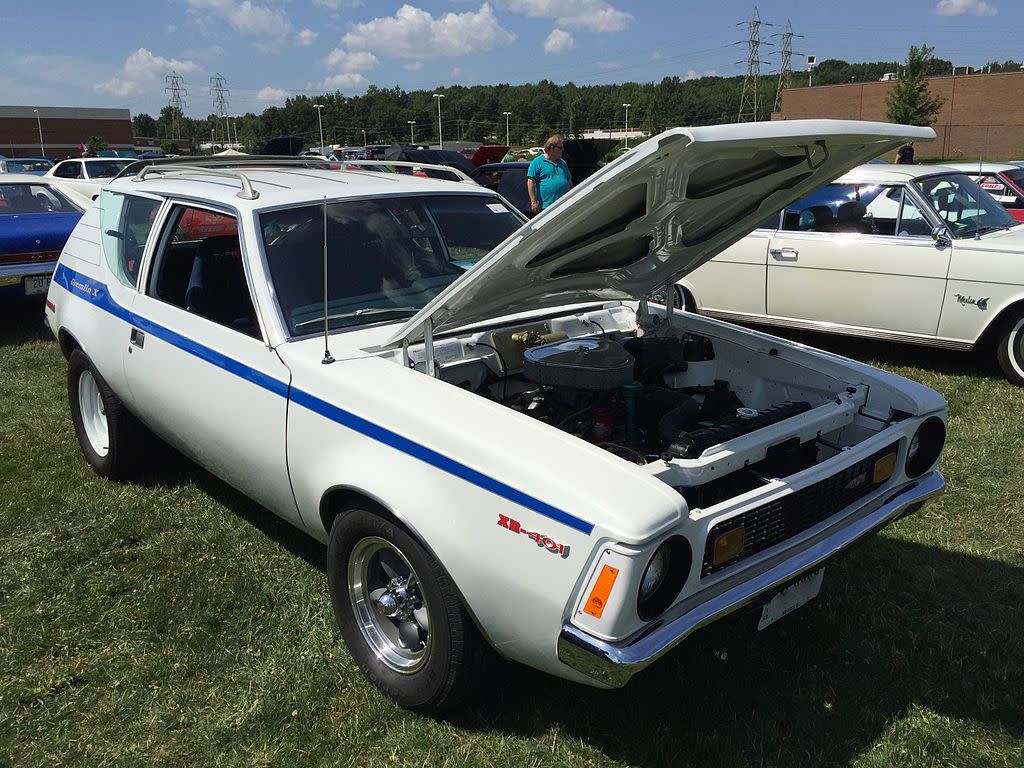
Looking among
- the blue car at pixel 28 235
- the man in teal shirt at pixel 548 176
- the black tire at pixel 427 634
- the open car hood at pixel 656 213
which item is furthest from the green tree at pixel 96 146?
the black tire at pixel 427 634

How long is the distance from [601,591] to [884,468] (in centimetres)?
136

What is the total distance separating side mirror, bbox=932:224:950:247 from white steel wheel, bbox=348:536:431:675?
530 cm

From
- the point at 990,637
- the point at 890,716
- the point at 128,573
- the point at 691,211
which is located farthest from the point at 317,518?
the point at 990,637

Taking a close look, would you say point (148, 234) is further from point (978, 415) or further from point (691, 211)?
point (978, 415)

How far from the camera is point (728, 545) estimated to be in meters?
2.32

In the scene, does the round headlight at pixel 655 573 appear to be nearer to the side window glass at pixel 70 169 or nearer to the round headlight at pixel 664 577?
the round headlight at pixel 664 577

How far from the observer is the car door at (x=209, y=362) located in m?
3.03

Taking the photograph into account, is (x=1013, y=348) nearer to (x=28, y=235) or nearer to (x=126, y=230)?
(x=126, y=230)

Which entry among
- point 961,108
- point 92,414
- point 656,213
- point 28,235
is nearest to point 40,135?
point 961,108

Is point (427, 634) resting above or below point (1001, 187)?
below

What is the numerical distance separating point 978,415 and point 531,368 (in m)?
3.82

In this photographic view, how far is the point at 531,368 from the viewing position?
119 inches

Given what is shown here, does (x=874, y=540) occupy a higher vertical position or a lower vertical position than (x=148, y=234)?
lower

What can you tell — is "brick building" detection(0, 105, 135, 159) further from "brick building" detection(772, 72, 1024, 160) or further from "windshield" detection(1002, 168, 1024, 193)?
"windshield" detection(1002, 168, 1024, 193)
